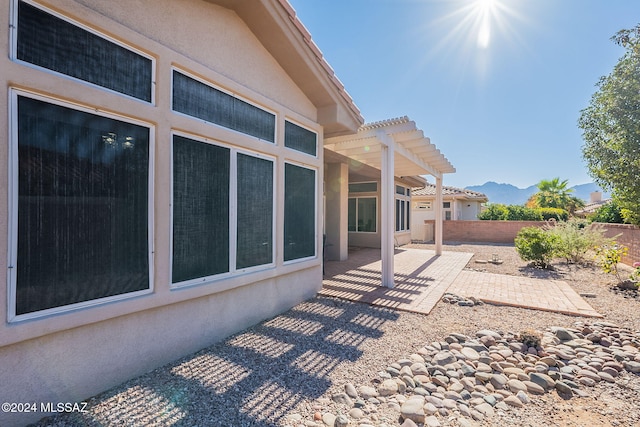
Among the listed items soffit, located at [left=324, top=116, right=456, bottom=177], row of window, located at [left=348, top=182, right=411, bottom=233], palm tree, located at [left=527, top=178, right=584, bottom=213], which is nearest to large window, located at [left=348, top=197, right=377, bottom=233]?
row of window, located at [left=348, top=182, right=411, bottom=233]

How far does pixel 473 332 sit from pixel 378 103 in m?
12.9

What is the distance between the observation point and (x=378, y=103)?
597 inches

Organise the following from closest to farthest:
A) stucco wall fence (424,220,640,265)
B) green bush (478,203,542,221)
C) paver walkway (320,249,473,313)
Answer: paver walkway (320,249,473,313), stucco wall fence (424,220,640,265), green bush (478,203,542,221)

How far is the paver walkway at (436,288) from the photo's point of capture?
6539 millimetres

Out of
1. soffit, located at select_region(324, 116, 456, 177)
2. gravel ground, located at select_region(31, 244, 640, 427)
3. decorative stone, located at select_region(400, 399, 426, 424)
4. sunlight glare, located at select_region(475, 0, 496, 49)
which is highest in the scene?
sunlight glare, located at select_region(475, 0, 496, 49)

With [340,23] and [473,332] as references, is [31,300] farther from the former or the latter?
[340,23]

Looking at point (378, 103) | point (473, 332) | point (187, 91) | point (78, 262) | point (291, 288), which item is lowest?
point (473, 332)

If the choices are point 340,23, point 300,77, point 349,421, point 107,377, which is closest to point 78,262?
point 107,377

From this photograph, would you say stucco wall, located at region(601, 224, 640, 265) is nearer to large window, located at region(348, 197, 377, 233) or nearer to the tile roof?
large window, located at region(348, 197, 377, 233)

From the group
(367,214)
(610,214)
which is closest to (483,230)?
(610,214)

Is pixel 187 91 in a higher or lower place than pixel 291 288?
higher

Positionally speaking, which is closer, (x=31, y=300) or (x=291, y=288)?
(x=31, y=300)

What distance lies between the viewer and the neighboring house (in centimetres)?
2269

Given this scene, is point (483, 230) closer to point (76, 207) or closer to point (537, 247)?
point (537, 247)
